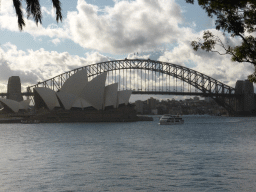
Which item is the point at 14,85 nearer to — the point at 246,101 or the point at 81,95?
the point at 81,95

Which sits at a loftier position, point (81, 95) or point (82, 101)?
point (81, 95)

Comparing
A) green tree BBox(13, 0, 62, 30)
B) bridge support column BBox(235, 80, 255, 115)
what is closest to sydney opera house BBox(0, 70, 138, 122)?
bridge support column BBox(235, 80, 255, 115)

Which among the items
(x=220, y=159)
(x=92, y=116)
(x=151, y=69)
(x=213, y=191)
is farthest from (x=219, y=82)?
(x=213, y=191)

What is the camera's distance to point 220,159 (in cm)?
1997

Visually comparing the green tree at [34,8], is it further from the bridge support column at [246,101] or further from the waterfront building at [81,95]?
the bridge support column at [246,101]

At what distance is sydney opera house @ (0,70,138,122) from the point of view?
72000mm

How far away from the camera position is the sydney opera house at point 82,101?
236ft

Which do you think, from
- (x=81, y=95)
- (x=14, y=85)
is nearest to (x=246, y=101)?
(x=81, y=95)

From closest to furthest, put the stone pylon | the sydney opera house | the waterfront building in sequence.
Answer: the waterfront building → the sydney opera house → the stone pylon

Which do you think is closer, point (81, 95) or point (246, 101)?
point (81, 95)

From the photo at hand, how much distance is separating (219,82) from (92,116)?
60.9 metres

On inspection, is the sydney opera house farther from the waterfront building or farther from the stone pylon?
the stone pylon

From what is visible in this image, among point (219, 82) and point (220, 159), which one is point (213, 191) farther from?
point (219, 82)

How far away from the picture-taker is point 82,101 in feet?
243
